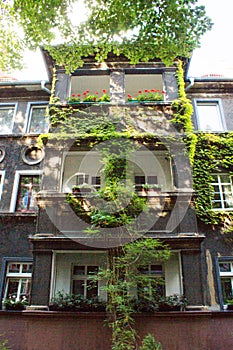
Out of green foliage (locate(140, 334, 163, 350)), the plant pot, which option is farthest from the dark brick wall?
green foliage (locate(140, 334, 163, 350))

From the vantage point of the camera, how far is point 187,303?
995 centimetres

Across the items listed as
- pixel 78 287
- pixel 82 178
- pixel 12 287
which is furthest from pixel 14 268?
pixel 82 178

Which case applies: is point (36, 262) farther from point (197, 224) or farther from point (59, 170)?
point (197, 224)

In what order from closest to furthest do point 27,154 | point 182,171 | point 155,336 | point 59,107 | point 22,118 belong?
1. point 155,336
2. point 182,171
3. point 59,107
4. point 27,154
5. point 22,118

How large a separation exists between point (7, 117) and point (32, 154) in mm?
2622

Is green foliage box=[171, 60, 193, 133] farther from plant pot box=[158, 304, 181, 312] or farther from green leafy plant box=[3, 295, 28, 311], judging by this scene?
green leafy plant box=[3, 295, 28, 311]

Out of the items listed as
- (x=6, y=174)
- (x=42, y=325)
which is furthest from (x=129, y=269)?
(x=6, y=174)

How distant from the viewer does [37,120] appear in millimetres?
14930

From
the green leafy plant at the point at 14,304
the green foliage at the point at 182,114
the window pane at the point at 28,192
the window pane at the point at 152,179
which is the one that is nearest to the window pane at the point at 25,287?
the green leafy plant at the point at 14,304

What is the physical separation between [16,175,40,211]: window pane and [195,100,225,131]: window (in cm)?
735

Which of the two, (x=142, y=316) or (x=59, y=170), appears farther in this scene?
(x=59, y=170)

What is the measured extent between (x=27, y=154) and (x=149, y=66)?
628 cm

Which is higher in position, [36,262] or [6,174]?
[6,174]

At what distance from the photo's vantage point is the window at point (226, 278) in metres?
11.2
